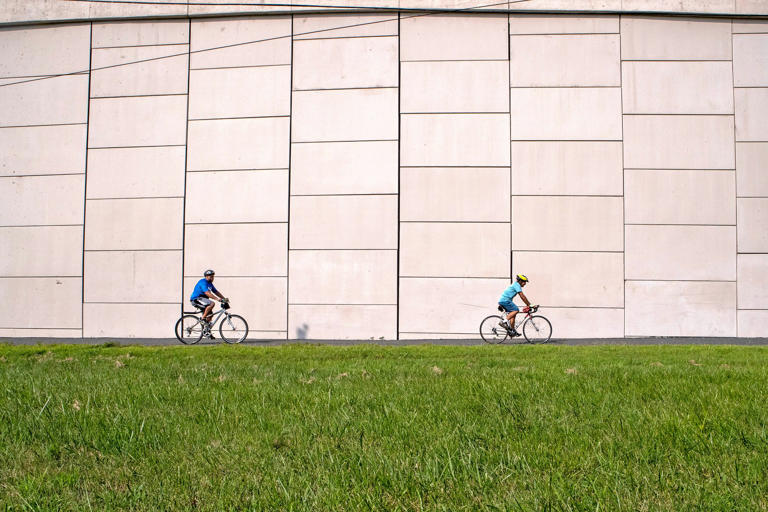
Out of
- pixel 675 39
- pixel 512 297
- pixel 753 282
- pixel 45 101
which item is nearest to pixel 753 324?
pixel 753 282

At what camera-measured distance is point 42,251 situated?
20594 mm

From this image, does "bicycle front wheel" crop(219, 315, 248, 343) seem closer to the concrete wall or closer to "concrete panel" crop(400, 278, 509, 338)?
the concrete wall

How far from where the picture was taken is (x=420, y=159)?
64.2 ft

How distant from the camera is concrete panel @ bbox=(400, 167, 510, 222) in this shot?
19.4 meters

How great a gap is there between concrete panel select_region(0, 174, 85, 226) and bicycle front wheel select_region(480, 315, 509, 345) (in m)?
12.4

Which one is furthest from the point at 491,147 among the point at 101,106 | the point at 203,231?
the point at 101,106

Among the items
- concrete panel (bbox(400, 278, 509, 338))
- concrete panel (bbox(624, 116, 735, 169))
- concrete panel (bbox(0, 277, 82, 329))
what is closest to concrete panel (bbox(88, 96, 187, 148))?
concrete panel (bbox(0, 277, 82, 329))

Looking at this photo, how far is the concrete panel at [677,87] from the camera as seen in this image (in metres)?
19.4

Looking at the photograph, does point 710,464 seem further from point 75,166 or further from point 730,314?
point 75,166

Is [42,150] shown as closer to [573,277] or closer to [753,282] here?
[573,277]

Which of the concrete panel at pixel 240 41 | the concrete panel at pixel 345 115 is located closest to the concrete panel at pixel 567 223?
the concrete panel at pixel 345 115

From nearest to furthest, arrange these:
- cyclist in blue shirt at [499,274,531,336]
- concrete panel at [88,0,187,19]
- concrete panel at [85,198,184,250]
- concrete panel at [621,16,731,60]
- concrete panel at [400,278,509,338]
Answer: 1. cyclist in blue shirt at [499,274,531,336]
2. concrete panel at [400,278,509,338]
3. concrete panel at [621,16,731,60]
4. concrete panel at [85,198,184,250]
5. concrete panel at [88,0,187,19]

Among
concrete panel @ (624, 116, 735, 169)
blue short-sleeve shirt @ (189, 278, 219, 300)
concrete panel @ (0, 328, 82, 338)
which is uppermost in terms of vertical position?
concrete panel @ (624, 116, 735, 169)

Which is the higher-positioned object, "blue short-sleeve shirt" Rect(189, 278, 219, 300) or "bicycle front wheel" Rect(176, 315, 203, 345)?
"blue short-sleeve shirt" Rect(189, 278, 219, 300)
